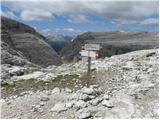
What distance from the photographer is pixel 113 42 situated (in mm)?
117688

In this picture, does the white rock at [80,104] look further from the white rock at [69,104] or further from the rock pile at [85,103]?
the white rock at [69,104]

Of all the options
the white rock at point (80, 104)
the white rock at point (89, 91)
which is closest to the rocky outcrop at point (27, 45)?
the white rock at point (89, 91)

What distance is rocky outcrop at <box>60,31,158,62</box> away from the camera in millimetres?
101350

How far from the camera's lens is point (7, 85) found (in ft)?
56.6

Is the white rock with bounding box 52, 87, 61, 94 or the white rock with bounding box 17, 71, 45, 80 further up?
the white rock with bounding box 17, 71, 45, 80

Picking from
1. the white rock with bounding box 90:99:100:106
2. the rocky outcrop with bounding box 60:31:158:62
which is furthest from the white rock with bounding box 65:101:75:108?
the rocky outcrop with bounding box 60:31:158:62

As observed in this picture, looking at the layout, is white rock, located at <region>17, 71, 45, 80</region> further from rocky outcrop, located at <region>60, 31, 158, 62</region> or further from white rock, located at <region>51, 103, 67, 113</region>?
rocky outcrop, located at <region>60, 31, 158, 62</region>

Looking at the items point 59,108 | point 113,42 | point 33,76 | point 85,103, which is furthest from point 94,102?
point 113,42

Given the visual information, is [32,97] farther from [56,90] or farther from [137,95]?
[137,95]

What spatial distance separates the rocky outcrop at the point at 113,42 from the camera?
101350 millimetres

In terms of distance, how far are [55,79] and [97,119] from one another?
5624mm

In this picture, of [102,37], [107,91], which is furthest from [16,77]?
[102,37]

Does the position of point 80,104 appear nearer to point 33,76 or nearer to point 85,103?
point 85,103

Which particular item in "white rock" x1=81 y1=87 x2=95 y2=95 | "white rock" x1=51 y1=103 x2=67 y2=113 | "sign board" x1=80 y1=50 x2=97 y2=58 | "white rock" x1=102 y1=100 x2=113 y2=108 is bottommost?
"white rock" x1=51 y1=103 x2=67 y2=113
